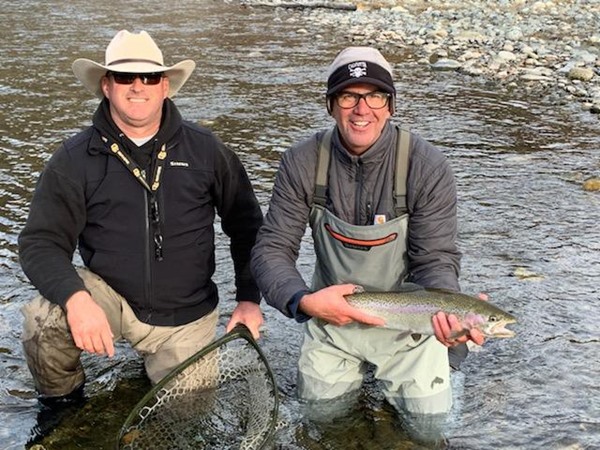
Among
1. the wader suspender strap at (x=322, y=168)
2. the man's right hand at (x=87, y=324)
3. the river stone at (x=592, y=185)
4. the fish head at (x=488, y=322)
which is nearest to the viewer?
the fish head at (x=488, y=322)

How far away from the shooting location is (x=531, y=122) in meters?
10.8

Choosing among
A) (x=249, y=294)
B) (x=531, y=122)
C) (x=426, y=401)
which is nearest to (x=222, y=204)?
(x=249, y=294)

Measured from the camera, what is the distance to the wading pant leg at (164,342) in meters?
4.19

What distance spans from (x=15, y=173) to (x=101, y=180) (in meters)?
4.92

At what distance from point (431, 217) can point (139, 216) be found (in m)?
1.52

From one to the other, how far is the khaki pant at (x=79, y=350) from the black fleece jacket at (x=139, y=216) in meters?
0.06

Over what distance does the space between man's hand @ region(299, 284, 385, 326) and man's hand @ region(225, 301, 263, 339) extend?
477 millimetres

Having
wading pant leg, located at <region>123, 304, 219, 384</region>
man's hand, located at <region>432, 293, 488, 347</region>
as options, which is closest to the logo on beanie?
man's hand, located at <region>432, 293, 488, 347</region>

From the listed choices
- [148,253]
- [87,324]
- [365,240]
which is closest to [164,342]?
[148,253]

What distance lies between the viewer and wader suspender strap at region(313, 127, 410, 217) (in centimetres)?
394

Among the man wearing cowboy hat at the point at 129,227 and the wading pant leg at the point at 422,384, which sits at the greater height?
the man wearing cowboy hat at the point at 129,227

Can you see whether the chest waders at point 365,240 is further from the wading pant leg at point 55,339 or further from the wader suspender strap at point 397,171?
the wading pant leg at point 55,339

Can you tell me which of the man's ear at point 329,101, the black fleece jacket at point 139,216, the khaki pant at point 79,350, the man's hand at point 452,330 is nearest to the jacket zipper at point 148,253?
the black fleece jacket at point 139,216

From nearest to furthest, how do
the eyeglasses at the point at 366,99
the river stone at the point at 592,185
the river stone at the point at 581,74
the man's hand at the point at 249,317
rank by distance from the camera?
the eyeglasses at the point at 366,99, the man's hand at the point at 249,317, the river stone at the point at 592,185, the river stone at the point at 581,74
